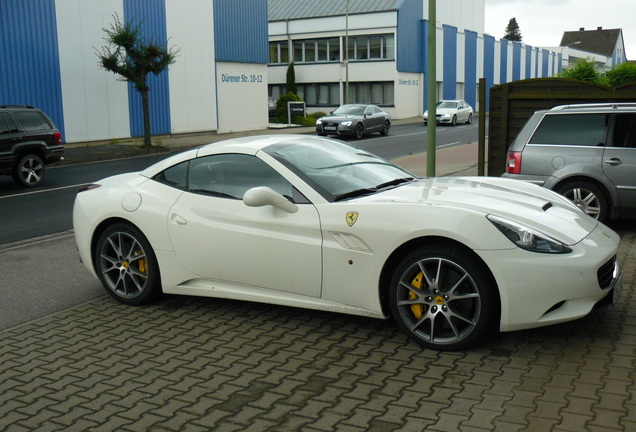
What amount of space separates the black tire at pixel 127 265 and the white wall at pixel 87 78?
862 inches

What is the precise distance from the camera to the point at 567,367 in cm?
437

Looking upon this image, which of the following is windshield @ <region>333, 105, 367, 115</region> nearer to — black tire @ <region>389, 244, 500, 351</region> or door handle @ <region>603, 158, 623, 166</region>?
door handle @ <region>603, 158, 623, 166</region>

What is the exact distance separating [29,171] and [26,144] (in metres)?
0.60

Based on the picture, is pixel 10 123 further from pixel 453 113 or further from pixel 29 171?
pixel 453 113

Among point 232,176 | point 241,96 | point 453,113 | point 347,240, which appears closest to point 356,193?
point 347,240

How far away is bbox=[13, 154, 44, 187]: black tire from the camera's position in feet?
49.5

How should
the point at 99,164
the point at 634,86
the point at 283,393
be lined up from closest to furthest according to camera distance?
1. the point at 283,393
2. the point at 634,86
3. the point at 99,164

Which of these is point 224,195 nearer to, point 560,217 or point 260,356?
point 260,356

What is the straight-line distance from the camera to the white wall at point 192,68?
104ft

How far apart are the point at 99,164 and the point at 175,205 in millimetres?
16397

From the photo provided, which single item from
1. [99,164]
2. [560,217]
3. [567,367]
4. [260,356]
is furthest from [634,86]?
[99,164]

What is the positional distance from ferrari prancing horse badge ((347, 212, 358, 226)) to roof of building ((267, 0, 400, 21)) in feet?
162

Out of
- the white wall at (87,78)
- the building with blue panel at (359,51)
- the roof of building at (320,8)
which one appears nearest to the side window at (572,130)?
the white wall at (87,78)

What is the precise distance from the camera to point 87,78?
89.2 feet
